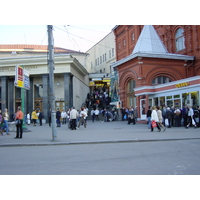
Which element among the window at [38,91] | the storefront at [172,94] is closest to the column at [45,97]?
the window at [38,91]

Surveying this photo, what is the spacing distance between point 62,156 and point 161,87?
17.9 meters

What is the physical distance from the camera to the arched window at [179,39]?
31.1m

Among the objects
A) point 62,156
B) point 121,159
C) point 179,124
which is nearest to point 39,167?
point 62,156

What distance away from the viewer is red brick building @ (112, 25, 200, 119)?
23.8 m

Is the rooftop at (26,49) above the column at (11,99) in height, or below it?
above

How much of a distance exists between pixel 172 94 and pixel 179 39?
10.8 m

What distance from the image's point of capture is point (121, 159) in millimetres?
8531

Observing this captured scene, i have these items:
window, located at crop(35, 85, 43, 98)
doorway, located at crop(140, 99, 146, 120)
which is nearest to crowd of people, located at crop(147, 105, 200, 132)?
doorway, located at crop(140, 99, 146, 120)

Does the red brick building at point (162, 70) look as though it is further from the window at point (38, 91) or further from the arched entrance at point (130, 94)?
the window at point (38, 91)

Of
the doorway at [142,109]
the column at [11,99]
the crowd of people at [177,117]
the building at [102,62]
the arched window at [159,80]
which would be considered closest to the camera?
the crowd of people at [177,117]

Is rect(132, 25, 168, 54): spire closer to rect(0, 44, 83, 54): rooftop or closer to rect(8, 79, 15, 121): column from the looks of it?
rect(8, 79, 15, 121): column

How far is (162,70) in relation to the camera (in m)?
28.4

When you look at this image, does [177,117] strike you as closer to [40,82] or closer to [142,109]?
[142,109]

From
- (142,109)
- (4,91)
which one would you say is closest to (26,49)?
(4,91)
